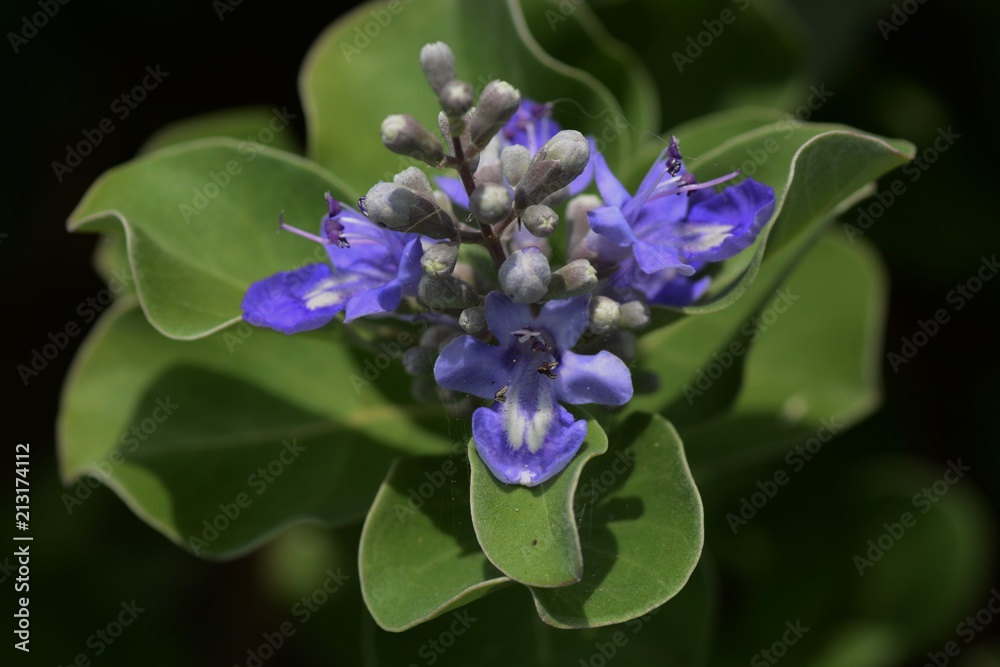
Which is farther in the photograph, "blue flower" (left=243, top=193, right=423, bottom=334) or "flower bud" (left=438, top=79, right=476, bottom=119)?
"blue flower" (left=243, top=193, right=423, bottom=334)

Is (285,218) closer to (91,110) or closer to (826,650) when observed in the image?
(91,110)

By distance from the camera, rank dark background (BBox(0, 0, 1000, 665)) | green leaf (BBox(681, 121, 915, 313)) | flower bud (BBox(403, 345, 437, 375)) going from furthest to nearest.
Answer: dark background (BBox(0, 0, 1000, 665)) < flower bud (BBox(403, 345, 437, 375)) < green leaf (BBox(681, 121, 915, 313))

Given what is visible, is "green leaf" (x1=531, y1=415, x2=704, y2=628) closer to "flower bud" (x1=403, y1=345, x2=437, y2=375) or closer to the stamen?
the stamen

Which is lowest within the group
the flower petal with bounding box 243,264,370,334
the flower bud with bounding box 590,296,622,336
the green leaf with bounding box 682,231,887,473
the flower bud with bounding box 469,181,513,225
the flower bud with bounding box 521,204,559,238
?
the green leaf with bounding box 682,231,887,473

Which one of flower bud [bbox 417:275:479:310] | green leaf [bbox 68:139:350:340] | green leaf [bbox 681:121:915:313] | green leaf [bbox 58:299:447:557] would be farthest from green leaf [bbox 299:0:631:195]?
A: flower bud [bbox 417:275:479:310]

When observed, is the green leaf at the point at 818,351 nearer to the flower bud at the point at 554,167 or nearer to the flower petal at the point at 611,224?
the flower petal at the point at 611,224

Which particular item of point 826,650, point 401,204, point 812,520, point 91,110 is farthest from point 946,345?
point 91,110

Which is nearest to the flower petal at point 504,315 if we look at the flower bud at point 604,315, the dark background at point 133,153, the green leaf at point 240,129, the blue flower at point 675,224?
the flower bud at point 604,315
